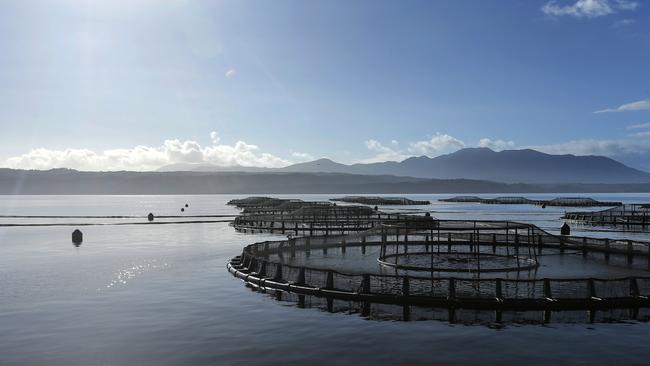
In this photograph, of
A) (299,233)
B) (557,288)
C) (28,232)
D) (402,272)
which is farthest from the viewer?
(28,232)

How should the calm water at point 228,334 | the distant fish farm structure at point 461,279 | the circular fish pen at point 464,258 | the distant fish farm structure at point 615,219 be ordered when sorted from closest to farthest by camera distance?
the calm water at point 228,334 < the distant fish farm structure at point 461,279 < the circular fish pen at point 464,258 < the distant fish farm structure at point 615,219

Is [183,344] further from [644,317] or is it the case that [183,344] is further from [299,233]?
[299,233]

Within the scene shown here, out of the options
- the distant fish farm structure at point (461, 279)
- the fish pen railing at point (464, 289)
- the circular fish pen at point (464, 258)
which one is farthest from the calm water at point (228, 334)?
the circular fish pen at point (464, 258)

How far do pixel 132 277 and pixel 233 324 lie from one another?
61.1ft

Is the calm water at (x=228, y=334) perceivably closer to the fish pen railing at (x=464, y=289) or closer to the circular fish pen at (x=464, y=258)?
the fish pen railing at (x=464, y=289)

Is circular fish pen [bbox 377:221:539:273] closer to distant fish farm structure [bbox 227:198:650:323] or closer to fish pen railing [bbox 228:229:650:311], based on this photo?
distant fish farm structure [bbox 227:198:650:323]

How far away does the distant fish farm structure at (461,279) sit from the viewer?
26688mm

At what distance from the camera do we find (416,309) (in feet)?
89.4

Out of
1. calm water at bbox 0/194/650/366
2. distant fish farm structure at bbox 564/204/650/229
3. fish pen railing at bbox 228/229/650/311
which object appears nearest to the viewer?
calm water at bbox 0/194/650/366

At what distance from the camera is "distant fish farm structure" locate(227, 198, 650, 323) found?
26688mm

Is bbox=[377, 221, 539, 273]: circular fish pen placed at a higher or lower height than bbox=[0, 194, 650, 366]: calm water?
higher

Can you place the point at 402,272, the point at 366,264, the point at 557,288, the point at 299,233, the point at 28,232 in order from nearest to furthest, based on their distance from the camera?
the point at 557,288, the point at 402,272, the point at 366,264, the point at 299,233, the point at 28,232

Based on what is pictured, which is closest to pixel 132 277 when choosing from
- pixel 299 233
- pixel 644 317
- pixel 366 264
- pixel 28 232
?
pixel 366 264

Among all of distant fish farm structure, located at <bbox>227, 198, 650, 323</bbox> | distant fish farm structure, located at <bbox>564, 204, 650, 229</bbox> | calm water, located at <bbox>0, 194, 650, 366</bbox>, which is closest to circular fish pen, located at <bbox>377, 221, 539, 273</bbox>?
distant fish farm structure, located at <bbox>227, 198, 650, 323</bbox>
